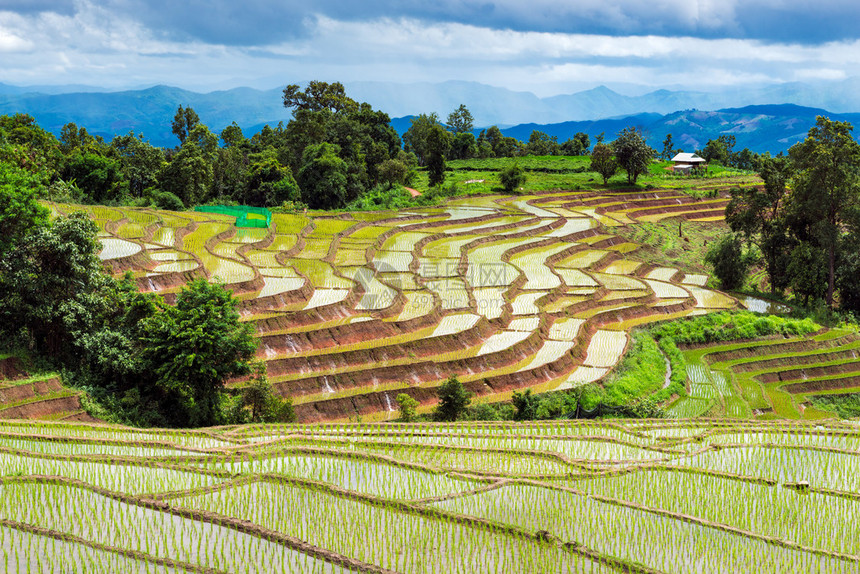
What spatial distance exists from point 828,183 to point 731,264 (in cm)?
569

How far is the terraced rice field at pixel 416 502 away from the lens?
8.21 meters

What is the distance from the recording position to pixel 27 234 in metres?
17.8

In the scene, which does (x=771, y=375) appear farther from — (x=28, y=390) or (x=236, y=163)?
(x=236, y=163)

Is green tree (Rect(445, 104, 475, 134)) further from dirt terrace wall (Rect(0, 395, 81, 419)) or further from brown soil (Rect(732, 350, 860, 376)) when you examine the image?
dirt terrace wall (Rect(0, 395, 81, 419))

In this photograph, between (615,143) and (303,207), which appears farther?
(615,143)

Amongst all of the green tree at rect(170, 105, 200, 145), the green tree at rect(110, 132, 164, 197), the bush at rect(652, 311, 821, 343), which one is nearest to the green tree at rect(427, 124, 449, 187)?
the green tree at rect(110, 132, 164, 197)

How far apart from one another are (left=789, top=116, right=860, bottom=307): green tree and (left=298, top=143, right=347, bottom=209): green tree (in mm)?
29471

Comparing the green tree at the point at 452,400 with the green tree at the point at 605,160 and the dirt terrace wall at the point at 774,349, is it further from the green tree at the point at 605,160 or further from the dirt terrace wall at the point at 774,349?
the green tree at the point at 605,160

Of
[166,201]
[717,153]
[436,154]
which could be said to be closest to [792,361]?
[166,201]

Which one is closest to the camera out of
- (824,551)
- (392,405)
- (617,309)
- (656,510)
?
(824,551)

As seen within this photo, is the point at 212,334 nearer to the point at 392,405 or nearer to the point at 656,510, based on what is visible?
the point at 392,405

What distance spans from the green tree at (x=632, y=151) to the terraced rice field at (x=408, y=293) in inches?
669

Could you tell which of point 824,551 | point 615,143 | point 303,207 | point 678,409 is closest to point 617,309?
point 678,409

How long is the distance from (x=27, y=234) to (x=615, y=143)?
164 feet
